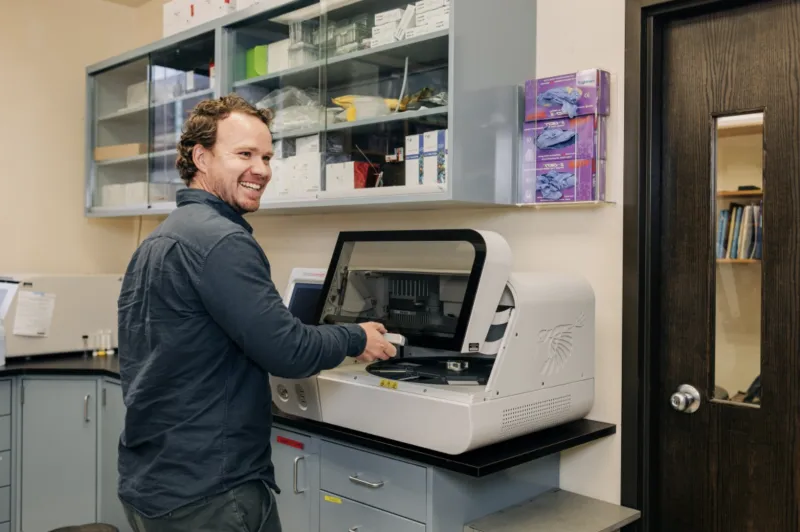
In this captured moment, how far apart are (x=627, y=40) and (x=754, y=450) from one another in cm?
120

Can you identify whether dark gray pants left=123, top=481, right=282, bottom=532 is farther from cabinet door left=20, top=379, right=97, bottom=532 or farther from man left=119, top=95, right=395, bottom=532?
cabinet door left=20, top=379, right=97, bottom=532

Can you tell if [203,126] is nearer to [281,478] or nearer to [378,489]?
[378,489]

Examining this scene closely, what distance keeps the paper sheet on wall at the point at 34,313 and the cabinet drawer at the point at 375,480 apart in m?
1.82

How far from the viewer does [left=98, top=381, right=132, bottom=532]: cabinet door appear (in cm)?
307

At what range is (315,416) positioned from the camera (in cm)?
211

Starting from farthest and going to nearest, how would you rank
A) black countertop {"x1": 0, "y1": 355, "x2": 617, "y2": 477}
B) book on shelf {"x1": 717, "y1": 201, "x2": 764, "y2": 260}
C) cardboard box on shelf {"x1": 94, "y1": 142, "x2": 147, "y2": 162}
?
cardboard box on shelf {"x1": 94, "y1": 142, "x2": 147, "y2": 162} → book on shelf {"x1": 717, "y1": 201, "x2": 764, "y2": 260} → black countertop {"x1": 0, "y1": 355, "x2": 617, "y2": 477}

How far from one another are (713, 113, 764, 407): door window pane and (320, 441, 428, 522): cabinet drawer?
889 millimetres

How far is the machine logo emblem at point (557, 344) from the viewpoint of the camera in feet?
6.33

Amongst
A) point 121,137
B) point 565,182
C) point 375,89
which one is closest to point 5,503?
point 121,137

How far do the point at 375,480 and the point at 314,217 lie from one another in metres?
1.43

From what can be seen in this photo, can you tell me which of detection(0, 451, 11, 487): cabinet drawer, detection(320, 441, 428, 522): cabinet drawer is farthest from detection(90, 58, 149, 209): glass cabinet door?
detection(320, 441, 428, 522): cabinet drawer

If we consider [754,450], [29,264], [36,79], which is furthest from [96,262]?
[754,450]

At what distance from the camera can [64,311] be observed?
336cm

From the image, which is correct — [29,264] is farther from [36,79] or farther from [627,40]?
[627,40]
